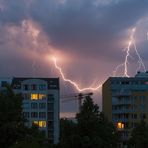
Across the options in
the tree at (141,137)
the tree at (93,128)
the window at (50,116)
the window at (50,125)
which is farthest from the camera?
the window at (50,116)

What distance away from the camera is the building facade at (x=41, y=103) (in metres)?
136

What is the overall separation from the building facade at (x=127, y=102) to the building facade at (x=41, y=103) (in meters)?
12.5

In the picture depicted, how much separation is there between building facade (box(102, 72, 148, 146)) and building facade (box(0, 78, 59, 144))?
491 inches

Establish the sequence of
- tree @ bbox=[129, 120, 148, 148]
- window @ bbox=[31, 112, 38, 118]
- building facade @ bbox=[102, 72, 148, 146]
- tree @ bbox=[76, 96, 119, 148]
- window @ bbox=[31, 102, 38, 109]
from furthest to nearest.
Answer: window @ bbox=[31, 102, 38, 109], window @ bbox=[31, 112, 38, 118], building facade @ bbox=[102, 72, 148, 146], tree @ bbox=[129, 120, 148, 148], tree @ bbox=[76, 96, 119, 148]

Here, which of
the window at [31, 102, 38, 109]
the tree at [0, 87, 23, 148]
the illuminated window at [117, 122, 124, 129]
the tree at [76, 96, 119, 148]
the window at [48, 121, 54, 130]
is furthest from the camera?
the window at [31, 102, 38, 109]

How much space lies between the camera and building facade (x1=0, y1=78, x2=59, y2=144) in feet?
445

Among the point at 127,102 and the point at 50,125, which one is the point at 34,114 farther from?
the point at 127,102

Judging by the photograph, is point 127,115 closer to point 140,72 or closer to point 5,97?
point 140,72

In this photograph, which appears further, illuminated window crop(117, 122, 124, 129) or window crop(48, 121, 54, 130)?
window crop(48, 121, 54, 130)

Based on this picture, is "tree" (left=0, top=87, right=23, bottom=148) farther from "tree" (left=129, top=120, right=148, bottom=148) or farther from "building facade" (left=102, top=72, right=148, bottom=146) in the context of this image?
"building facade" (left=102, top=72, right=148, bottom=146)

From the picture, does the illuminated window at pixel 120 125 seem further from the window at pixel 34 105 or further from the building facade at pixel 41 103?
the window at pixel 34 105

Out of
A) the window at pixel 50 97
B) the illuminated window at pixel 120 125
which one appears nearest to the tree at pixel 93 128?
the illuminated window at pixel 120 125

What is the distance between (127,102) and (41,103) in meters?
19.7

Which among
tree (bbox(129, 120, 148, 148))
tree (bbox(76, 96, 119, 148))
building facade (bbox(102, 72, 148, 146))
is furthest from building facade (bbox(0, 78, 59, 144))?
tree (bbox(76, 96, 119, 148))
